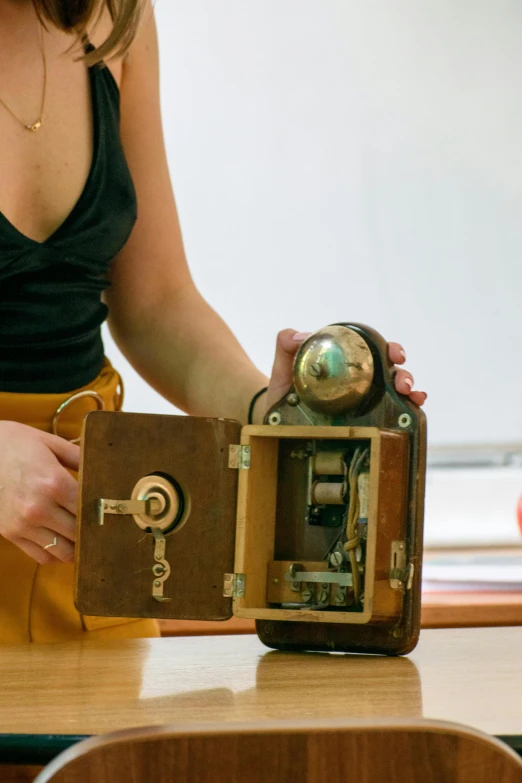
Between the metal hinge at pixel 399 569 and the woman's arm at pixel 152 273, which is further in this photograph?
the woman's arm at pixel 152 273

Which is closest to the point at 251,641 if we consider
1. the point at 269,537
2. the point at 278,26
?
the point at 269,537

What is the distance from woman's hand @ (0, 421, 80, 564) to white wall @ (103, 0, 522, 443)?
3.14ft

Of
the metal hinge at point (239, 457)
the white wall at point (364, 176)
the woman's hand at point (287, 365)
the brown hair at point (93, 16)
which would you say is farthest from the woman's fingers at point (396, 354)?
the white wall at point (364, 176)

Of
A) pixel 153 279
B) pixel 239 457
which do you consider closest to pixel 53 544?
pixel 239 457

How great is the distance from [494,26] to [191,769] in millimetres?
1817

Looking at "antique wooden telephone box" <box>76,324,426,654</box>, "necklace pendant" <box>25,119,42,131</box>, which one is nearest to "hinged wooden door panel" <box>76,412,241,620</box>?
"antique wooden telephone box" <box>76,324,426,654</box>

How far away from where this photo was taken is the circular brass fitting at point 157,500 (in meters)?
0.89

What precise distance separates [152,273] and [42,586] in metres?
0.40

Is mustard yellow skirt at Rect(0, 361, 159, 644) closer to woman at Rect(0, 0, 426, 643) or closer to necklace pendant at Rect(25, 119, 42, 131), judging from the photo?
woman at Rect(0, 0, 426, 643)

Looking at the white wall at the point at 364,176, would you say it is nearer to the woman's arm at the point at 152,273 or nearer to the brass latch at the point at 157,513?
the woman's arm at the point at 152,273

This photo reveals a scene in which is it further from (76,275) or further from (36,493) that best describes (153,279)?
(36,493)

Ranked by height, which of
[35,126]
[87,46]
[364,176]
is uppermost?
[364,176]

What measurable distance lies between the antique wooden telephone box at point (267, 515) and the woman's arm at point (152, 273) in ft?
0.93

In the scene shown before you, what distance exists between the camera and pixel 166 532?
2.97 feet
